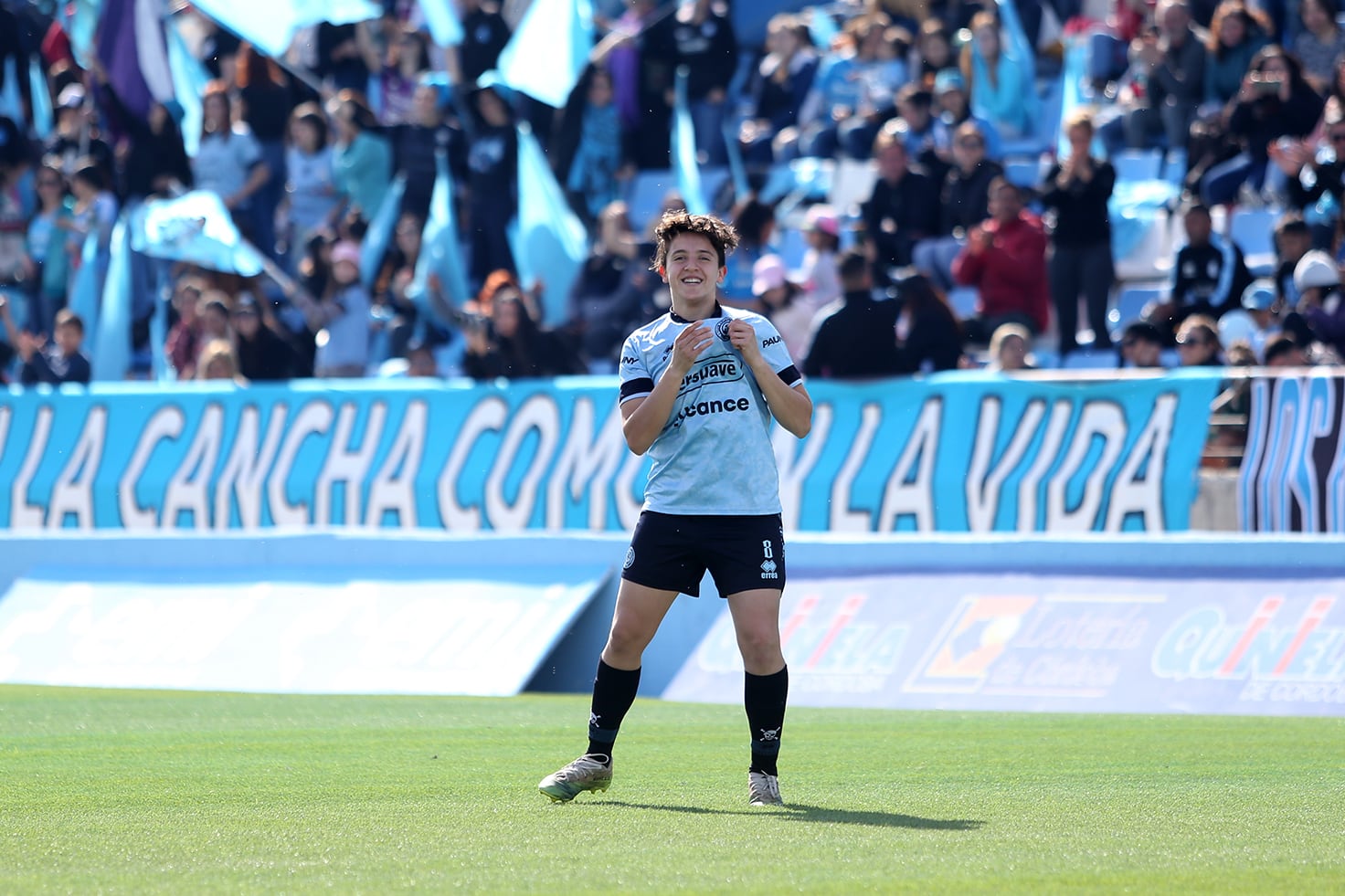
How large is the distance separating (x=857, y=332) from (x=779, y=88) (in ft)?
24.8

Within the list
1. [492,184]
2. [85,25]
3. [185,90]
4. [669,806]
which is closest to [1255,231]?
[492,184]

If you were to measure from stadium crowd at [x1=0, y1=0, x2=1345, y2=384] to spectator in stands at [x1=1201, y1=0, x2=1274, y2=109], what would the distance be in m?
0.02

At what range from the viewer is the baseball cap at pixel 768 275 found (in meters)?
16.4

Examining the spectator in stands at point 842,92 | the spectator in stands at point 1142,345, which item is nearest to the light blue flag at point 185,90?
the spectator in stands at point 842,92

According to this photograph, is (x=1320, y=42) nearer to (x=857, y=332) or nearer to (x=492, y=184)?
(x=857, y=332)

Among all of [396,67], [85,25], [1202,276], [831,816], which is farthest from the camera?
[85,25]

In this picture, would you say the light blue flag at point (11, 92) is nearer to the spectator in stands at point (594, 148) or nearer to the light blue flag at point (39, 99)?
the light blue flag at point (39, 99)

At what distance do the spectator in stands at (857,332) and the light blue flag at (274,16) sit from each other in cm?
787

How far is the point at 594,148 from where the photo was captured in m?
20.4

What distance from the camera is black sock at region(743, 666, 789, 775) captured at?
24.5ft

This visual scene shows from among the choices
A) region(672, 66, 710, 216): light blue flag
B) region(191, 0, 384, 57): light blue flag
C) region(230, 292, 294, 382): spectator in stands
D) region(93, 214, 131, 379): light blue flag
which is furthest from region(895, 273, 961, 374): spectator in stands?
region(93, 214, 131, 379): light blue flag

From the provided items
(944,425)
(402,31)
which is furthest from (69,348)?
(944,425)

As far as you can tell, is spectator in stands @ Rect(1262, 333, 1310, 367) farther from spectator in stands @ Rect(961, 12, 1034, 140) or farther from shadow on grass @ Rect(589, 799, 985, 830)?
shadow on grass @ Rect(589, 799, 985, 830)

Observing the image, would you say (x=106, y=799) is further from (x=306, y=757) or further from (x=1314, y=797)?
(x=1314, y=797)
